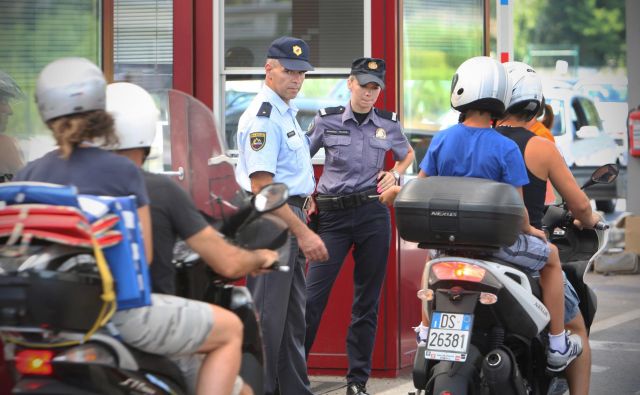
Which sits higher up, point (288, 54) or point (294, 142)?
point (288, 54)

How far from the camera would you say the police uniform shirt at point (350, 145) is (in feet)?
22.1

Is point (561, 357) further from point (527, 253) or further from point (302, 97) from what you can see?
point (302, 97)

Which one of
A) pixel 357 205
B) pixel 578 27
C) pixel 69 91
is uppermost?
pixel 578 27

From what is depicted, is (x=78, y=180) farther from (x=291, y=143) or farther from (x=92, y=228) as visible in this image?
(x=291, y=143)

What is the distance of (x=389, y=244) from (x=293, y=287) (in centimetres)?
110

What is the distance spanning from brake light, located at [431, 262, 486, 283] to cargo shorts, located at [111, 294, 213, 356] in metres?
1.34

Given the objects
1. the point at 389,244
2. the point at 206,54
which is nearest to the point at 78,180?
the point at 389,244

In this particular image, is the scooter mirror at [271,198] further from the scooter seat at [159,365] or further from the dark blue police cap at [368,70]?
the dark blue police cap at [368,70]

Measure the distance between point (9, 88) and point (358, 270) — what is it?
86.6 inches

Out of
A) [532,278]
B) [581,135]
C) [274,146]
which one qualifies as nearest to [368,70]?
[274,146]

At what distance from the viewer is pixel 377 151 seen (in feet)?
22.5

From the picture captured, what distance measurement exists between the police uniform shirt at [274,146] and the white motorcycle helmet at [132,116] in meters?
1.67

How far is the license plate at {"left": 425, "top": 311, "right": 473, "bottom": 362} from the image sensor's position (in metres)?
4.72

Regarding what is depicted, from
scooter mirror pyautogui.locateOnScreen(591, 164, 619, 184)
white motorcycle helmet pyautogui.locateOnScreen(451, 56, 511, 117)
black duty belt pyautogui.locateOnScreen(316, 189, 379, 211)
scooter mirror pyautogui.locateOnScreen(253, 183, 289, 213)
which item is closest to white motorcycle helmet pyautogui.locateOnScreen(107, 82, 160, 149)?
scooter mirror pyautogui.locateOnScreen(253, 183, 289, 213)
